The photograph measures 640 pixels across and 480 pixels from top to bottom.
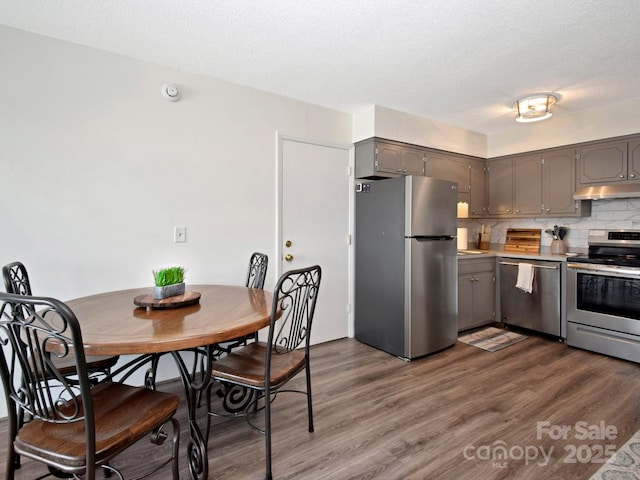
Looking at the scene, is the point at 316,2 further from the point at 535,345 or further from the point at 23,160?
the point at 535,345

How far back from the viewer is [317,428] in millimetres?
2004

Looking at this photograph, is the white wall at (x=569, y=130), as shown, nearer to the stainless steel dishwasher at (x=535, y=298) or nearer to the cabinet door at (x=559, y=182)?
the cabinet door at (x=559, y=182)

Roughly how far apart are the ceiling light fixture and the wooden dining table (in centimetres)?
301

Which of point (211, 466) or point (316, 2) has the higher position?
point (316, 2)

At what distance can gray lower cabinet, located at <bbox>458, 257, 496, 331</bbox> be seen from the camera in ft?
11.9

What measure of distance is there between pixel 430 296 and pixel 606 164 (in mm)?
2312

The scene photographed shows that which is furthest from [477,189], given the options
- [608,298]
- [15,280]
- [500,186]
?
[15,280]

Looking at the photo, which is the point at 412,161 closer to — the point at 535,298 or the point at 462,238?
the point at 462,238

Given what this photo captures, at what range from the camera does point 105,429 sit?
3.92 ft

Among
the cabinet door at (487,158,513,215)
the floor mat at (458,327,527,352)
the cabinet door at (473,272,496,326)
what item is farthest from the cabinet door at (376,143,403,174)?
the floor mat at (458,327,527,352)

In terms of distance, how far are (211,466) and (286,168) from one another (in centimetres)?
235

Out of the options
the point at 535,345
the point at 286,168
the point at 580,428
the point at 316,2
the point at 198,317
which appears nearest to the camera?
the point at 198,317

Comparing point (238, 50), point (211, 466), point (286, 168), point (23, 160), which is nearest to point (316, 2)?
point (238, 50)

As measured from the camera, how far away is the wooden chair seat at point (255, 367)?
5.37ft
